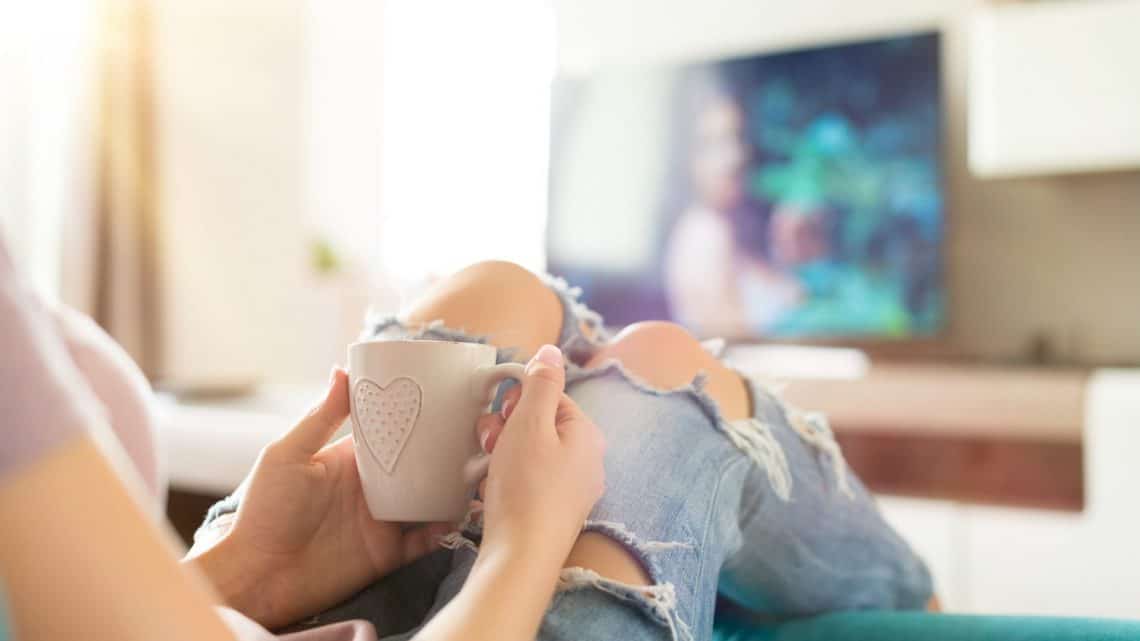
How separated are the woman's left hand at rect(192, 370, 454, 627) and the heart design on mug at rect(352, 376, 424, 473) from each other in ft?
0.19

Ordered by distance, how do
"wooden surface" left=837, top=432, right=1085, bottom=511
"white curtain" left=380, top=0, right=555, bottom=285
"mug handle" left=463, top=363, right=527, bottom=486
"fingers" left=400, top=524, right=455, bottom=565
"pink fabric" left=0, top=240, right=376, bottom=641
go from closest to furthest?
"pink fabric" left=0, top=240, right=376, bottom=641 → "mug handle" left=463, top=363, right=527, bottom=486 → "fingers" left=400, top=524, right=455, bottom=565 → "wooden surface" left=837, top=432, right=1085, bottom=511 → "white curtain" left=380, top=0, right=555, bottom=285

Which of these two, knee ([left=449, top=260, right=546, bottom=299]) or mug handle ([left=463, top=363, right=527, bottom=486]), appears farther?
knee ([left=449, top=260, right=546, bottom=299])

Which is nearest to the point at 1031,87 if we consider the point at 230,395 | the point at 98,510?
the point at 230,395

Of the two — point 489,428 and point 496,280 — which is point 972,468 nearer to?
point 496,280

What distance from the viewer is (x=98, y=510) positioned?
1.23ft

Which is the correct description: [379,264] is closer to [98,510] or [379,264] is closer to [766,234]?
[766,234]

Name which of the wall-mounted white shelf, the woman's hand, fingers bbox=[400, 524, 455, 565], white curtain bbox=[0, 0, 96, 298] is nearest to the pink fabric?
the woman's hand

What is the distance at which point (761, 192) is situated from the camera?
2932mm

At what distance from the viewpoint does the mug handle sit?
2.02ft

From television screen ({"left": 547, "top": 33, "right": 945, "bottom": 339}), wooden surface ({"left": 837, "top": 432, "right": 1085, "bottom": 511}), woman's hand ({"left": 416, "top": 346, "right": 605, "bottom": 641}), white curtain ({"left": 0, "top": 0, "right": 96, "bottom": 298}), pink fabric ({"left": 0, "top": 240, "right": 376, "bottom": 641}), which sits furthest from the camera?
white curtain ({"left": 0, "top": 0, "right": 96, "bottom": 298})

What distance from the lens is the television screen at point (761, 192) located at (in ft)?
8.95

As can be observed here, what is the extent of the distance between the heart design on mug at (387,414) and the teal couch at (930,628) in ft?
1.59

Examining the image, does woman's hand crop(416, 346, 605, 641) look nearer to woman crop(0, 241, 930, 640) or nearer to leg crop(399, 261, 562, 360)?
woman crop(0, 241, 930, 640)

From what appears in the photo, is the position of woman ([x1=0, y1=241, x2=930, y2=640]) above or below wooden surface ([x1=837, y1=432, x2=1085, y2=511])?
Result: above
